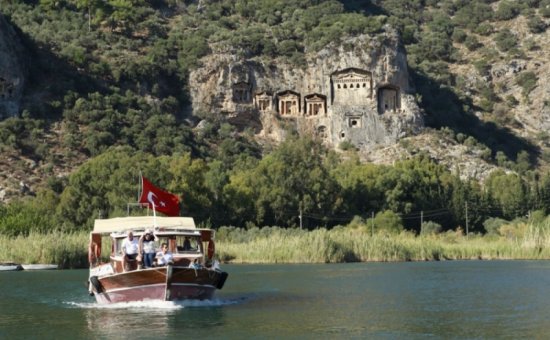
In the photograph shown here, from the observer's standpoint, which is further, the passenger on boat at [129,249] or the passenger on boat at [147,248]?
the passenger on boat at [129,249]

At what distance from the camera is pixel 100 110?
393 ft

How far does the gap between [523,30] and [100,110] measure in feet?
259

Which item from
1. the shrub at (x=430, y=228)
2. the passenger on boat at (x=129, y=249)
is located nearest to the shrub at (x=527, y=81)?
the shrub at (x=430, y=228)

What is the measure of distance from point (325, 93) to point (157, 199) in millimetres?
89432

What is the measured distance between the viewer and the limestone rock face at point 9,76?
382 feet

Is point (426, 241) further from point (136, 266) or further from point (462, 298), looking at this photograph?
point (136, 266)

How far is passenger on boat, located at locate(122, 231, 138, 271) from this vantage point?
40.2 meters

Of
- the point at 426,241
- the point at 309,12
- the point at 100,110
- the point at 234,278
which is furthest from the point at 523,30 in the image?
the point at 234,278

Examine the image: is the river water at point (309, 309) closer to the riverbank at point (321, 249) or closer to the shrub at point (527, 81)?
the riverbank at point (321, 249)

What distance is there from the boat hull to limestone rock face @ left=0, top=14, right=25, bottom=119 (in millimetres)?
78334

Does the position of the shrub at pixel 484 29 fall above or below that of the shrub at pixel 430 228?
above

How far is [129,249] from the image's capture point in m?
40.6

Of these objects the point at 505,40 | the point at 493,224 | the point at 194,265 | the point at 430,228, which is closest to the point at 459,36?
the point at 505,40

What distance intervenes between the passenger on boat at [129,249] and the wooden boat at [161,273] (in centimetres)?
21
